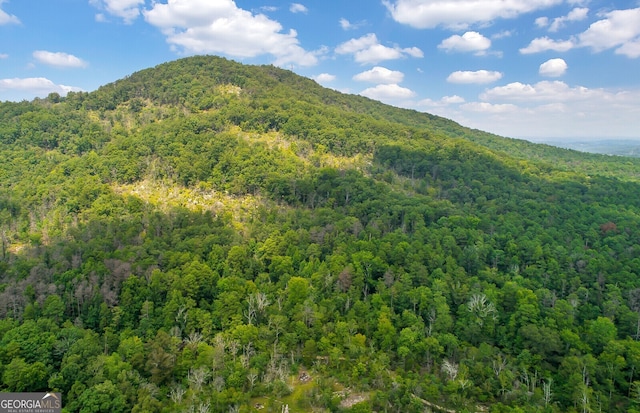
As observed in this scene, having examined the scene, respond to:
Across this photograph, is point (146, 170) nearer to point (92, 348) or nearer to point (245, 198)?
point (245, 198)

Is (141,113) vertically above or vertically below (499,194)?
above

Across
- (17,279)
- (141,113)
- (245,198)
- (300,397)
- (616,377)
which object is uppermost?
(141,113)

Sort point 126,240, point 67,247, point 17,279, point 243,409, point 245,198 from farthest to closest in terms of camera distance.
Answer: point 245,198
point 126,240
point 67,247
point 17,279
point 243,409

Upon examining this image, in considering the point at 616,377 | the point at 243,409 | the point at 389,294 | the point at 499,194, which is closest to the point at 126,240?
the point at 243,409

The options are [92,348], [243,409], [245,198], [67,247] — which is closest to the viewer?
[243,409]

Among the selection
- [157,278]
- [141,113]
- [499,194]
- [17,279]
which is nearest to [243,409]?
[157,278]

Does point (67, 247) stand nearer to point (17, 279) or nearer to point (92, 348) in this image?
point (17, 279)

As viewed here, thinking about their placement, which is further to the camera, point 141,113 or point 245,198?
point 141,113
